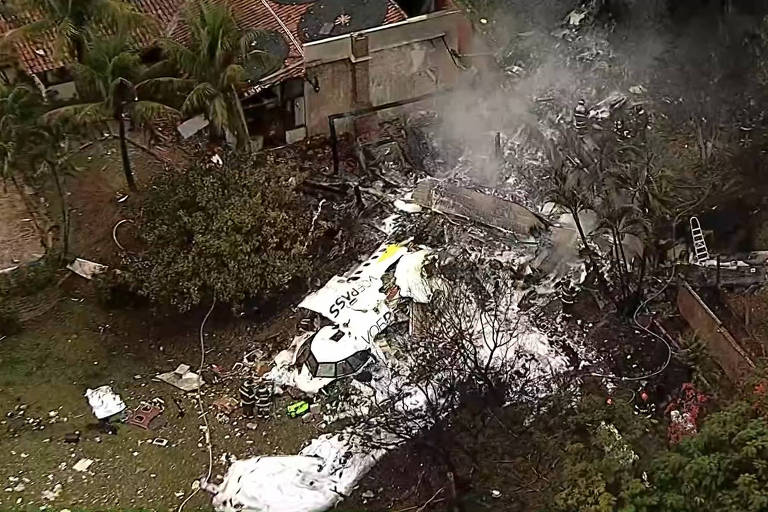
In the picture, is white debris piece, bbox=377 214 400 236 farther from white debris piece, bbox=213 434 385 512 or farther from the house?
white debris piece, bbox=213 434 385 512

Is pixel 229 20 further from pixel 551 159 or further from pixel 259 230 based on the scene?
pixel 551 159

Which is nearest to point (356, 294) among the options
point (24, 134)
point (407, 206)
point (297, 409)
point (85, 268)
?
point (297, 409)

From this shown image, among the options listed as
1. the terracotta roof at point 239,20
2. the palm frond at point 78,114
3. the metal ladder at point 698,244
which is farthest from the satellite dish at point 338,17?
the metal ladder at point 698,244

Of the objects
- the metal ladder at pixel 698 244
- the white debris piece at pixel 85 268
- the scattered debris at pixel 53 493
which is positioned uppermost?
the metal ladder at pixel 698 244

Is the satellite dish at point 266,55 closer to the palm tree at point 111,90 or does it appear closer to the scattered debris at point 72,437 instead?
the palm tree at point 111,90

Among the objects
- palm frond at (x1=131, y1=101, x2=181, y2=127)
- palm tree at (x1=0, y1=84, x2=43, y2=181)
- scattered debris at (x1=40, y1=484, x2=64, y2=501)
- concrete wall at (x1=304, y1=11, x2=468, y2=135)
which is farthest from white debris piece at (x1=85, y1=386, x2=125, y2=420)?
concrete wall at (x1=304, y1=11, x2=468, y2=135)
